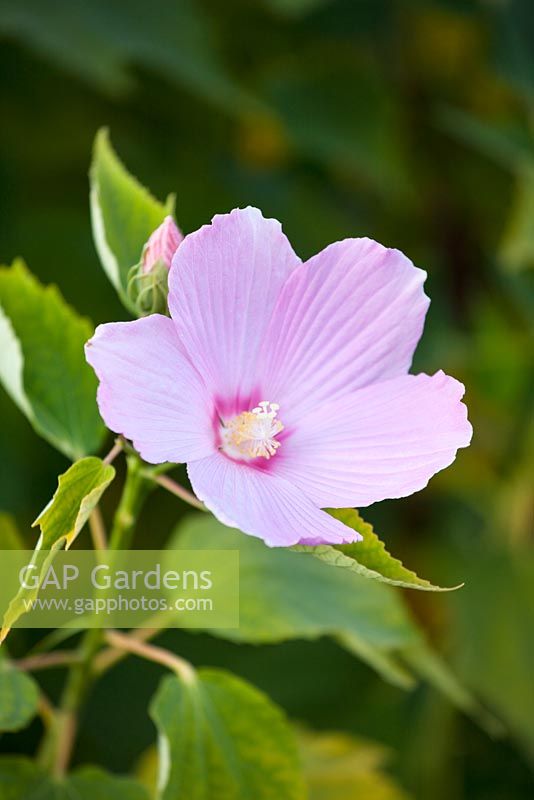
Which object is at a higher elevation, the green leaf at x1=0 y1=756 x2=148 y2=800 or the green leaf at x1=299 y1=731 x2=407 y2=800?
the green leaf at x1=299 y1=731 x2=407 y2=800

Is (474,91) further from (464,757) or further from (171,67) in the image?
(464,757)

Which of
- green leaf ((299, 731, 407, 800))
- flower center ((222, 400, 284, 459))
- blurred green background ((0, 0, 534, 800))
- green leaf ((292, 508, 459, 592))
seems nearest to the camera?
green leaf ((292, 508, 459, 592))

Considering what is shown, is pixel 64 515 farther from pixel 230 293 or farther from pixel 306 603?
pixel 306 603

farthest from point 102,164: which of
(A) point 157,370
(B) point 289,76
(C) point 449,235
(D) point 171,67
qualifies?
(C) point 449,235

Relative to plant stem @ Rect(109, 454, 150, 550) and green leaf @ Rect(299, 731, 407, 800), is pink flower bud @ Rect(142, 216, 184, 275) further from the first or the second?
green leaf @ Rect(299, 731, 407, 800)

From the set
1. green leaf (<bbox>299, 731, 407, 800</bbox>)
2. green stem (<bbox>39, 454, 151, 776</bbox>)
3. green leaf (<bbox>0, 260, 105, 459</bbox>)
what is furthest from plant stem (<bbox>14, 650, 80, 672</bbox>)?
green leaf (<bbox>299, 731, 407, 800</bbox>)

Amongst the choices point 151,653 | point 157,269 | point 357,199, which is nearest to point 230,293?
point 157,269

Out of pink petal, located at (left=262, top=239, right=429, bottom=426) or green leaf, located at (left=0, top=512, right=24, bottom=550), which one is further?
green leaf, located at (left=0, top=512, right=24, bottom=550)
